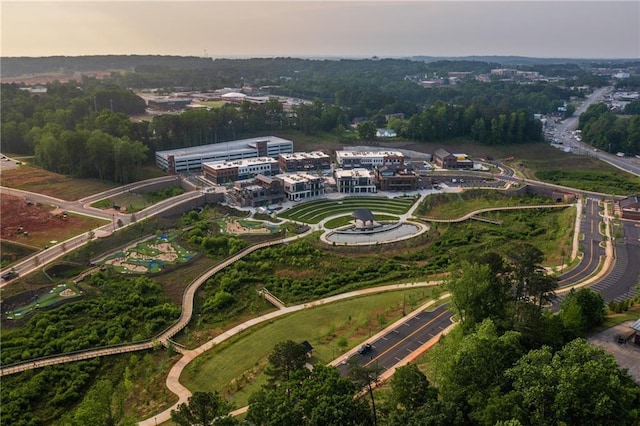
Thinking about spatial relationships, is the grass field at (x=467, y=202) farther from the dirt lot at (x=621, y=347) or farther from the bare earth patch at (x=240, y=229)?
the dirt lot at (x=621, y=347)

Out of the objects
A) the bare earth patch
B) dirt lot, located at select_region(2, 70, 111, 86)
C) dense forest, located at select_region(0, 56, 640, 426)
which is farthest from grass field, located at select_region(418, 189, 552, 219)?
dirt lot, located at select_region(2, 70, 111, 86)

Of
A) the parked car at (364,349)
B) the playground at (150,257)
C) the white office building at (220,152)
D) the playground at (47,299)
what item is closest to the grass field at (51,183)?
the white office building at (220,152)

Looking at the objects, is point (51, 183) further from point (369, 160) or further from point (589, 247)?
point (589, 247)

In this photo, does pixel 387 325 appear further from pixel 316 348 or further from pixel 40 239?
pixel 40 239

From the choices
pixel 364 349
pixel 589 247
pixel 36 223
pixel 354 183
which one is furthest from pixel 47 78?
pixel 589 247

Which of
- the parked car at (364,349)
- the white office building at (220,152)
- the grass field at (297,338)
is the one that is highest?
the white office building at (220,152)

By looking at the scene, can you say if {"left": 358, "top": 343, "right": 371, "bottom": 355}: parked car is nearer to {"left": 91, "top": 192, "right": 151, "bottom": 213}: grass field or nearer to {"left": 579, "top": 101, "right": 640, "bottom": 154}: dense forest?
{"left": 91, "top": 192, "right": 151, "bottom": 213}: grass field

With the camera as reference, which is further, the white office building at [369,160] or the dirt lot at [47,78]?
the dirt lot at [47,78]
